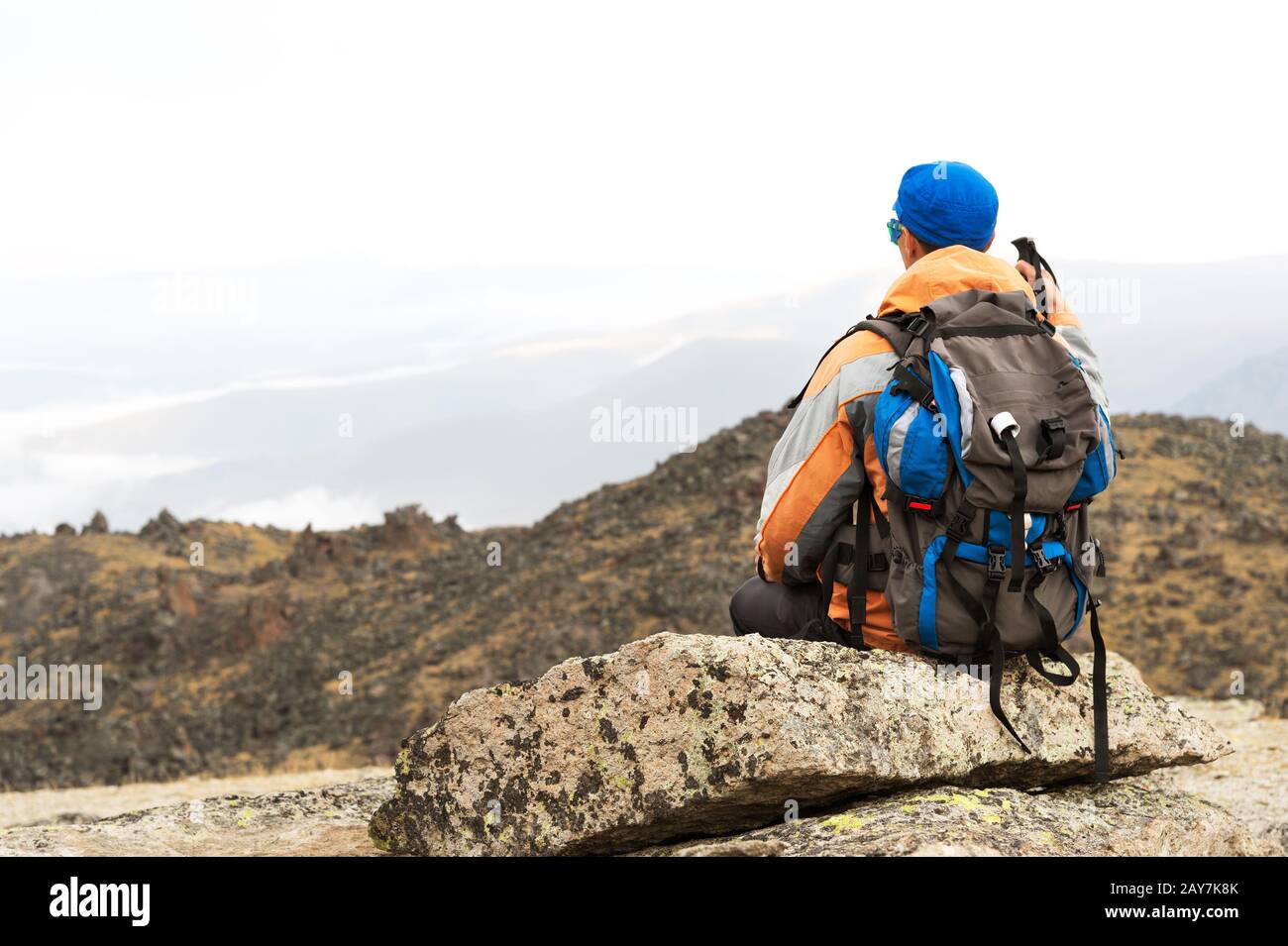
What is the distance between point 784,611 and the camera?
19.7 ft

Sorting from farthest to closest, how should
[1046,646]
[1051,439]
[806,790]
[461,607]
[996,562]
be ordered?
1. [461,607]
2. [1046,646]
3. [806,790]
4. [996,562]
5. [1051,439]

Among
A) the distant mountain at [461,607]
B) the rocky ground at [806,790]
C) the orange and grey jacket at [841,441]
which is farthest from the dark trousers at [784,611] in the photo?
the distant mountain at [461,607]

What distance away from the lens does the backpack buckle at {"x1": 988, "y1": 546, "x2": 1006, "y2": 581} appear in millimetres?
5121

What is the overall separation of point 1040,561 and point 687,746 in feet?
5.50

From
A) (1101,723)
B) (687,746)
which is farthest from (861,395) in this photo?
(1101,723)

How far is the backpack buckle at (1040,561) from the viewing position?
523 cm

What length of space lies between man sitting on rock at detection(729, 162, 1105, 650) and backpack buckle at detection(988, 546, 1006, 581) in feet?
1.57

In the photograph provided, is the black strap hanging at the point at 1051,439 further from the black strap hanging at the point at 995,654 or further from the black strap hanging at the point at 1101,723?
the black strap hanging at the point at 1101,723

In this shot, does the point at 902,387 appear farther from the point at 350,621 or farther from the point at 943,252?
the point at 350,621

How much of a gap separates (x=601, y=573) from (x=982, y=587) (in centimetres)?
2169

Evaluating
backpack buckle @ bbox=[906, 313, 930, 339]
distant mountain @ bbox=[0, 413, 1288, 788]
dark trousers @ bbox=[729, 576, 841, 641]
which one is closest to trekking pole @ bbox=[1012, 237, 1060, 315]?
backpack buckle @ bbox=[906, 313, 930, 339]

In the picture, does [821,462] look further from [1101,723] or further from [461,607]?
[461,607]
